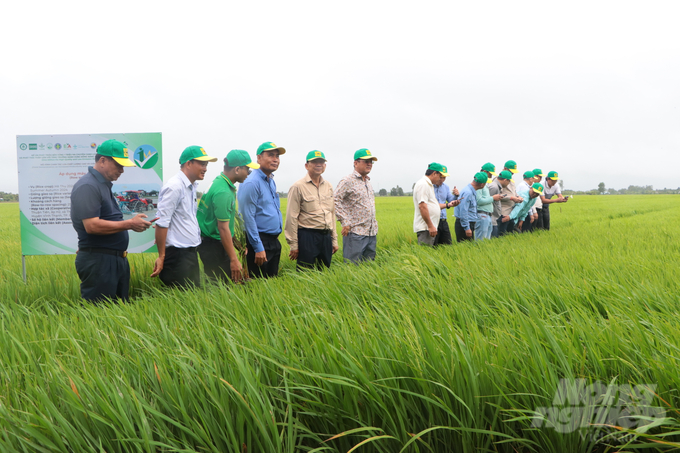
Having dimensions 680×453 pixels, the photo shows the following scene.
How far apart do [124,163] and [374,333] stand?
2.72 metres

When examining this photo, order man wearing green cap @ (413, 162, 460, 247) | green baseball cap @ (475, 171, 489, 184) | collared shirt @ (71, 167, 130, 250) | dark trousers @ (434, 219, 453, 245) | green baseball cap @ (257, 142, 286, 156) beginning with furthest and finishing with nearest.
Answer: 1. green baseball cap @ (475, 171, 489, 184)
2. dark trousers @ (434, 219, 453, 245)
3. man wearing green cap @ (413, 162, 460, 247)
4. green baseball cap @ (257, 142, 286, 156)
5. collared shirt @ (71, 167, 130, 250)

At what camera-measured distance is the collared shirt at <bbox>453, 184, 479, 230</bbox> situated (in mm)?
6672

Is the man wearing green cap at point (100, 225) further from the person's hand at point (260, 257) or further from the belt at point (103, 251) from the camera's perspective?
the person's hand at point (260, 257)

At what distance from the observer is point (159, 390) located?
4.30 feet

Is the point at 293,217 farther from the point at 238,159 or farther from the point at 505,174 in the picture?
the point at 505,174

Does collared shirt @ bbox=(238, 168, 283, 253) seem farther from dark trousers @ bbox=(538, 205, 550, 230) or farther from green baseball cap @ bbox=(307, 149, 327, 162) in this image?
dark trousers @ bbox=(538, 205, 550, 230)

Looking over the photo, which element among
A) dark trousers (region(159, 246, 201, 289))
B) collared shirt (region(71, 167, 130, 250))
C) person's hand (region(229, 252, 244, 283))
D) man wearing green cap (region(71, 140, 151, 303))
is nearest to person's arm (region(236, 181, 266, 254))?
person's hand (region(229, 252, 244, 283))

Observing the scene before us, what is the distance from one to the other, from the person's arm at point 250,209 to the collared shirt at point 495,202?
17.1ft

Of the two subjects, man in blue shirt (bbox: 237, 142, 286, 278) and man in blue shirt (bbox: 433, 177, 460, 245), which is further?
man in blue shirt (bbox: 433, 177, 460, 245)

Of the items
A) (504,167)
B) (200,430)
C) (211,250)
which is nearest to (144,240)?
(211,250)

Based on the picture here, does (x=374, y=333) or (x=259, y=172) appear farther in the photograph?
(x=259, y=172)

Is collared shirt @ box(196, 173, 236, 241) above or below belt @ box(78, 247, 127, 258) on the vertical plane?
above

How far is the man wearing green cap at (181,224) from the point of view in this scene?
3408 millimetres

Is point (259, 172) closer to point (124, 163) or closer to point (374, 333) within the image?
point (124, 163)
